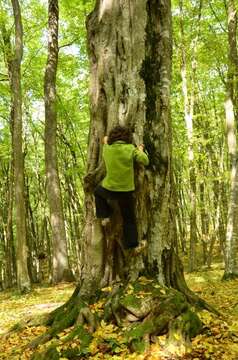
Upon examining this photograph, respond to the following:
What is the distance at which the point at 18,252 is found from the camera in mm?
12039

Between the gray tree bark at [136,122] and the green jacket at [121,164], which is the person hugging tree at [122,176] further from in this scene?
the gray tree bark at [136,122]

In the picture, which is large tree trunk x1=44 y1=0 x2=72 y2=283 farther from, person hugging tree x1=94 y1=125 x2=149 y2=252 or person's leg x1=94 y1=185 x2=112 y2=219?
person hugging tree x1=94 y1=125 x2=149 y2=252

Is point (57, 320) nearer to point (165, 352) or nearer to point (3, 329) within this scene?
point (165, 352)

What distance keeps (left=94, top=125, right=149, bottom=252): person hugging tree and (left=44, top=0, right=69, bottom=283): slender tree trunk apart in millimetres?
8870

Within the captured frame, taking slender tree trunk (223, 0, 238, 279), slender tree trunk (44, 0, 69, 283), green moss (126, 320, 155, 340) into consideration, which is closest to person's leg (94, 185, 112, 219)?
green moss (126, 320, 155, 340)

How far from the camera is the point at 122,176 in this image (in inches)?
192

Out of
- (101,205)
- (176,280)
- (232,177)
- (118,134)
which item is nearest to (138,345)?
(176,280)

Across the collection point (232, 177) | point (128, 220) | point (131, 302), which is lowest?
point (131, 302)

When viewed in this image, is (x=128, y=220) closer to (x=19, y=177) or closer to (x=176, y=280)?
(x=176, y=280)

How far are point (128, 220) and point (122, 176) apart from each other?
0.57m

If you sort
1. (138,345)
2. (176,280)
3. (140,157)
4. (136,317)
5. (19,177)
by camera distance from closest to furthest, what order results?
(138,345)
(136,317)
(140,157)
(176,280)
(19,177)

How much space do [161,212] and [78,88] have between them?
1668 centimetres

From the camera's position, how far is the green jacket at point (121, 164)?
4.84 m

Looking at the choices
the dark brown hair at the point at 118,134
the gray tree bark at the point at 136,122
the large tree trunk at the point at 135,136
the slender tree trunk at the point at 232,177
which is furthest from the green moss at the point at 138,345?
the slender tree trunk at the point at 232,177
